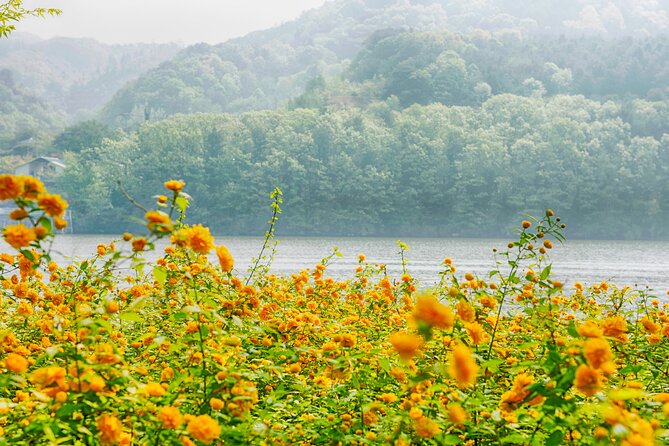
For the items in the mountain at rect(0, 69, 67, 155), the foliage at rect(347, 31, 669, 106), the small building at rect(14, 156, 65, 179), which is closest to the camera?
the small building at rect(14, 156, 65, 179)

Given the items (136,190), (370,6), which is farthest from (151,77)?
(370,6)

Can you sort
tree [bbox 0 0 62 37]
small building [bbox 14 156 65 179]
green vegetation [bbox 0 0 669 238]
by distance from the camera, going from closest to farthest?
tree [bbox 0 0 62 37], green vegetation [bbox 0 0 669 238], small building [bbox 14 156 65 179]

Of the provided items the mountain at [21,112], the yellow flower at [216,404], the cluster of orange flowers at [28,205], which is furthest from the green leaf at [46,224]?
the mountain at [21,112]

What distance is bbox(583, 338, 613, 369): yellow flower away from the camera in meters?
1.52

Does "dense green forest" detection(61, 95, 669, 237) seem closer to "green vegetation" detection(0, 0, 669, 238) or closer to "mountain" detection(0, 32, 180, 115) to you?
"green vegetation" detection(0, 0, 669, 238)

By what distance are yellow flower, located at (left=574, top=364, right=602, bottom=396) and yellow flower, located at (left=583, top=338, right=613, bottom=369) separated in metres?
0.02

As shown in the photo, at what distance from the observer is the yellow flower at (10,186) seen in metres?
1.67

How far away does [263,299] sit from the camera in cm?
446

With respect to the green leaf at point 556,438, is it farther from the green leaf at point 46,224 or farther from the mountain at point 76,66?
the mountain at point 76,66

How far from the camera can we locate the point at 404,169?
47.4m

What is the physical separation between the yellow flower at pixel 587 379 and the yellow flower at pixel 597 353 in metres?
0.02

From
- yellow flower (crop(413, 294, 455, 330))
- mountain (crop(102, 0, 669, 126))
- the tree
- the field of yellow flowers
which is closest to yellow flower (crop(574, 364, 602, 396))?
the field of yellow flowers

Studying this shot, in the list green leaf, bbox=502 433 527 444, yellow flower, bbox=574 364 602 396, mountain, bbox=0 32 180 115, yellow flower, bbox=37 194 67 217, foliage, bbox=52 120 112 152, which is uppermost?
mountain, bbox=0 32 180 115

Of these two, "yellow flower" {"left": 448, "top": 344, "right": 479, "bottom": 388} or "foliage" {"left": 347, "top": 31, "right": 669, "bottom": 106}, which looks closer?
"yellow flower" {"left": 448, "top": 344, "right": 479, "bottom": 388}
